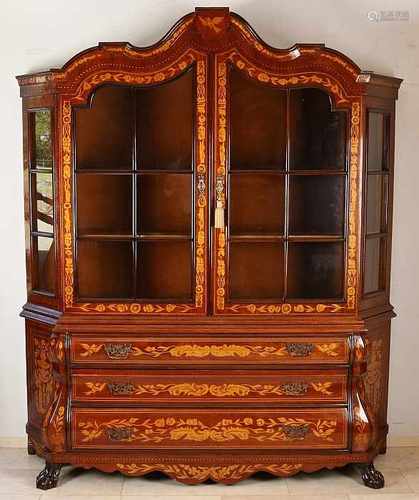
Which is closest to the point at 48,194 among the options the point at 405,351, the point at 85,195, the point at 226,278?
the point at 85,195

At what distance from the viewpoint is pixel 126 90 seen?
3.69m

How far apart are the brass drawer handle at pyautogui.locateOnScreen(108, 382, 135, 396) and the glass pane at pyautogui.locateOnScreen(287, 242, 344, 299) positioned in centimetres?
80

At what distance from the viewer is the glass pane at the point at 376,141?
3832mm

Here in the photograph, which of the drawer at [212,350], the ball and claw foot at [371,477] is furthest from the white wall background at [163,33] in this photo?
the ball and claw foot at [371,477]

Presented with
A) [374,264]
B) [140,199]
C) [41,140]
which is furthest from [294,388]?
[41,140]

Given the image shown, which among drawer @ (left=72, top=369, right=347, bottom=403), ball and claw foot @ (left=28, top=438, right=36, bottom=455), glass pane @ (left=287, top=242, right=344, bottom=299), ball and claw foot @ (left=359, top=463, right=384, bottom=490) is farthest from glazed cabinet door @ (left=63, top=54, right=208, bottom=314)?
ball and claw foot @ (left=359, top=463, right=384, bottom=490)

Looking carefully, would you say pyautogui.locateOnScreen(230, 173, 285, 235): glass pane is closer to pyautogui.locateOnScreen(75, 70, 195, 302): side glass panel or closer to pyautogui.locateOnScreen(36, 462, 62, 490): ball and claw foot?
pyautogui.locateOnScreen(75, 70, 195, 302): side glass panel

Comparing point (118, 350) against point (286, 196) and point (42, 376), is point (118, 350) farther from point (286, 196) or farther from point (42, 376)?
point (286, 196)

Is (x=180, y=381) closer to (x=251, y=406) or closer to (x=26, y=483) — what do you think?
(x=251, y=406)

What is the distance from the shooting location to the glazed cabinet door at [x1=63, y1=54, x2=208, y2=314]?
3699 millimetres

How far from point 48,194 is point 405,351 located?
1.88 metres

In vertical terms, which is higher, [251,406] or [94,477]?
[251,406]

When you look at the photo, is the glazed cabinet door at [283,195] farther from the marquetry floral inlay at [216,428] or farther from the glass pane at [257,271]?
the marquetry floral inlay at [216,428]

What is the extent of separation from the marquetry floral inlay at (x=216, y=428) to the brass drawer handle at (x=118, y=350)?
Result: 275 mm
